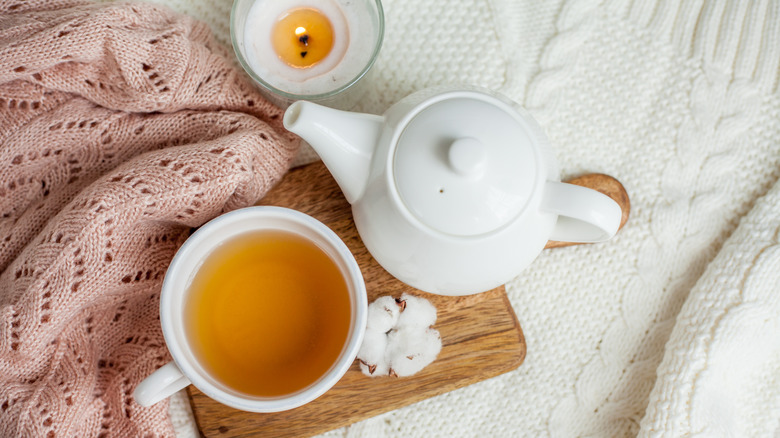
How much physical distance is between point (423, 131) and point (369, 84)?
10.9 inches

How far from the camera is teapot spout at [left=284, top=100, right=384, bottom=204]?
560 millimetres

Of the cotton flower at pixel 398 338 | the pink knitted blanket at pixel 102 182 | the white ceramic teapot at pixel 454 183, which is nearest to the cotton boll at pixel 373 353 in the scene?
the cotton flower at pixel 398 338

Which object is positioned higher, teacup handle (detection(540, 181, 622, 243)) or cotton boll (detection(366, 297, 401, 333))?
teacup handle (detection(540, 181, 622, 243))

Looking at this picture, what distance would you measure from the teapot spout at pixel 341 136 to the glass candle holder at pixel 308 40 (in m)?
0.16

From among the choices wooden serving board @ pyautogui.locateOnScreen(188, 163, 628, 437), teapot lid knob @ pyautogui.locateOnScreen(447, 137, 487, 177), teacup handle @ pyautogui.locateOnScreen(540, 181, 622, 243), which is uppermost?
teapot lid knob @ pyautogui.locateOnScreen(447, 137, 487, 177)

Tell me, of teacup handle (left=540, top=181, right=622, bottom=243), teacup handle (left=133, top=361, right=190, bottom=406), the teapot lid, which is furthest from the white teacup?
teacup handle (left=540, top=181, right=622, bottom=243)

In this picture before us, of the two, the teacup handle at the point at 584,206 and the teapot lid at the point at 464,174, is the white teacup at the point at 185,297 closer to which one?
the teapot lid at the point at 464,174

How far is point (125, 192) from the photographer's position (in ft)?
2.11

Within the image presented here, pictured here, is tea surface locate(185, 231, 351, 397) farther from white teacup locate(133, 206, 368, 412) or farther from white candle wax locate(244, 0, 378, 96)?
white candle wax locate(244, 0, 378, 96)

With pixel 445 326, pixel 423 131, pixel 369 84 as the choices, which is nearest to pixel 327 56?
pixel 369 84

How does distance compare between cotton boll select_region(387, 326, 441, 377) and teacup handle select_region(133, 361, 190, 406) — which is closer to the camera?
teacup handle select_region(133, 361, 190, 406)

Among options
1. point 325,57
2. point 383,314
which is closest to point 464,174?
point 383,314

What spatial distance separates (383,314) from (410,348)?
52mm

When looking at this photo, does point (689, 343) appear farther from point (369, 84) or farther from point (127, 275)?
point (127, 275)
